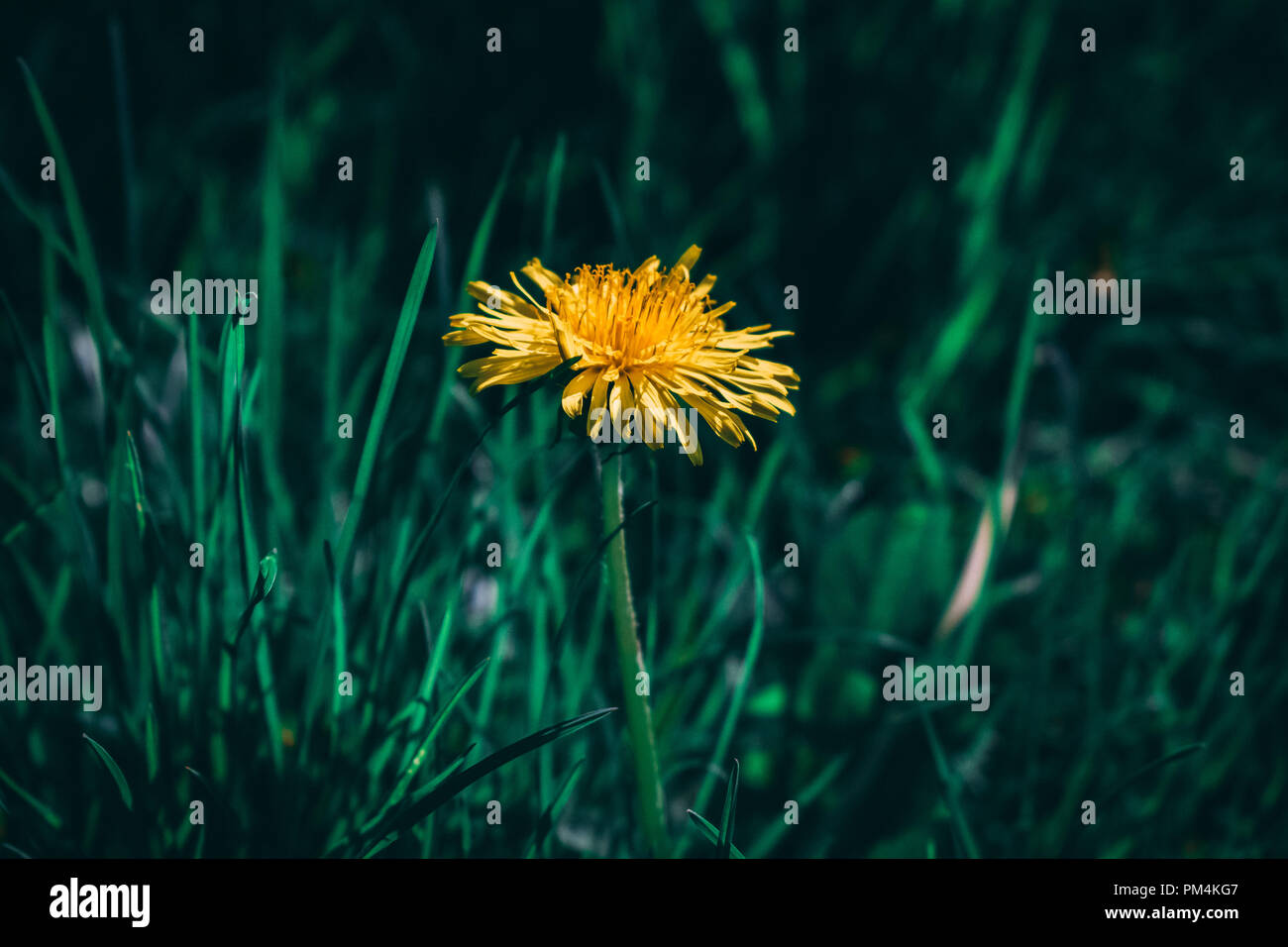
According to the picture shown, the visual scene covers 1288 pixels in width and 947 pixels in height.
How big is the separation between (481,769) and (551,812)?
0.72 feet

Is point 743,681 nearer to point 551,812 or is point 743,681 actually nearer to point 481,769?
point 551,812

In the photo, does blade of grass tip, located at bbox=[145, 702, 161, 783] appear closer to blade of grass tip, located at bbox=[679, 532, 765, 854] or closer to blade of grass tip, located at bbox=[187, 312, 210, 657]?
blade of grass tip, located at bbox=[187, 312, 210, 657]

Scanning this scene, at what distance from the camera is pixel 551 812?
1.31 meters

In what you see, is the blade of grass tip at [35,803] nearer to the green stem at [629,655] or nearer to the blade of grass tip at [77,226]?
the blade of grass tip at [77,226]

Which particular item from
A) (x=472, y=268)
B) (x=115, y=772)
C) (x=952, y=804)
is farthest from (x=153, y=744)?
(x=952, y=804)

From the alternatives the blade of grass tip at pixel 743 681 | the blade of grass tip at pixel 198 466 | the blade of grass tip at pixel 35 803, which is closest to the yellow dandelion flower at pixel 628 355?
the blade of grass tip at pixel 743 681

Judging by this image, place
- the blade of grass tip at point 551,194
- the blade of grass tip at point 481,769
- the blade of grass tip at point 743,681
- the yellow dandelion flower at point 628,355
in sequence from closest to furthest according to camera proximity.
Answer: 1. the blade of grass tip at point 481,769
2. the yellow dandelion flower at point 628,355
3. the blade of grass tip at point 743,681
4. the blade of grass tip at point 551,194

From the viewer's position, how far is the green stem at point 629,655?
1.26 meters

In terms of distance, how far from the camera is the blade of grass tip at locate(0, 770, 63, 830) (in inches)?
49.0

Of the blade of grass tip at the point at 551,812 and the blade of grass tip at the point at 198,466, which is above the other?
the blade of grass tip at the point at 198,466

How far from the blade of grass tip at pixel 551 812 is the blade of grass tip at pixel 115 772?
565mm

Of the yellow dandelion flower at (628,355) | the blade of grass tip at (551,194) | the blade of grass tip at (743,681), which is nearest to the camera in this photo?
the yellow dandelion flower at (628,355)
